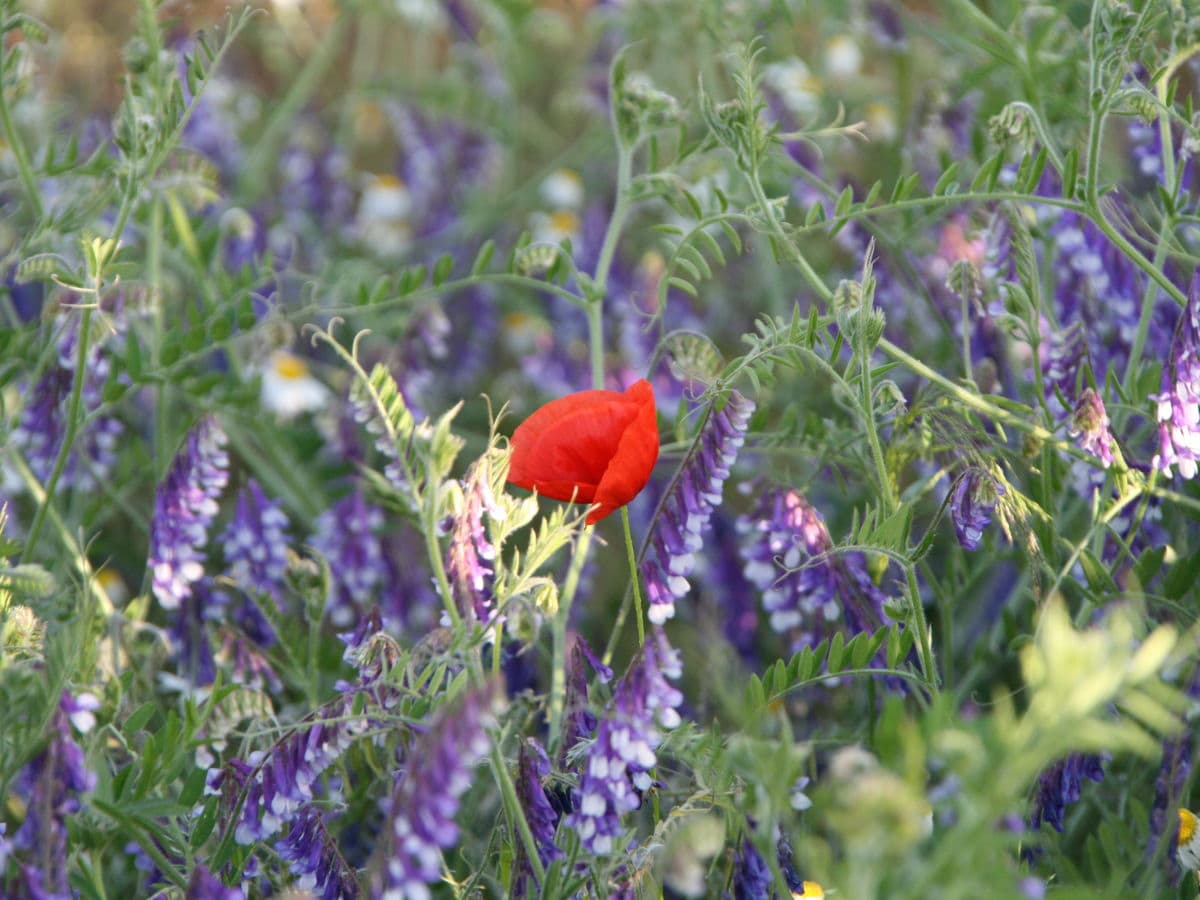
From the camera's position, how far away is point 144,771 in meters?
1.25

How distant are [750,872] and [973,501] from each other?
418 millimetres

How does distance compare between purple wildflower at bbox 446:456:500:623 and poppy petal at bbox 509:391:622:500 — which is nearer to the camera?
purple wildflower at bbox 446:456:500:623

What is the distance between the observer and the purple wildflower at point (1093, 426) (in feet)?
4.18

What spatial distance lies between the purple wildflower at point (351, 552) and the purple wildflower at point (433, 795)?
1070 mm

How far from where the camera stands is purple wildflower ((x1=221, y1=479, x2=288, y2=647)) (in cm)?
186

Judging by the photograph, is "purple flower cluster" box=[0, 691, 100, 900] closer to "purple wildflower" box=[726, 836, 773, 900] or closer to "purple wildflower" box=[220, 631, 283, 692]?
"purple wildflower" box=[220, 631, 283, 692]

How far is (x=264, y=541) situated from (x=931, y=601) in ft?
3.50

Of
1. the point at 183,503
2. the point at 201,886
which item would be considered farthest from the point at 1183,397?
the point at 183,503

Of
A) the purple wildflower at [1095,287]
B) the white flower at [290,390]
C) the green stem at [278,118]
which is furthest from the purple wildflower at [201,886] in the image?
the green stem at [278,118]

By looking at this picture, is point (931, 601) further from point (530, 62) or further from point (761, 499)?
point (530, 62)

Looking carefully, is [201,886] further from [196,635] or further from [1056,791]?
[1056,791]

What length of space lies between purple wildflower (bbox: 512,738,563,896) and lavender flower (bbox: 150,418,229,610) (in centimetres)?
65

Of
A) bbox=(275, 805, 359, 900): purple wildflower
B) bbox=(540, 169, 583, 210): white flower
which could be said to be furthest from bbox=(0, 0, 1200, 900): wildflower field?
bbox=(540, 169, 583, 210): white flower

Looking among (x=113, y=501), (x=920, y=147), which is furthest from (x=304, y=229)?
(x=920, y=147)
